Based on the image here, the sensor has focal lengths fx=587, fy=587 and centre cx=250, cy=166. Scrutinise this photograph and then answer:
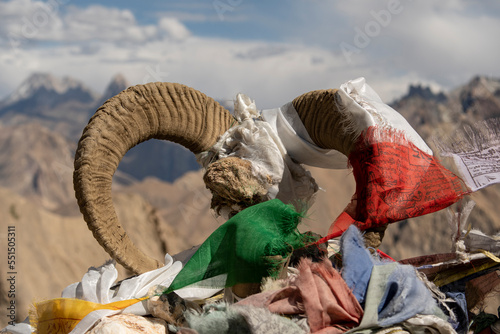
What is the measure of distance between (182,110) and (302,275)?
99 cm

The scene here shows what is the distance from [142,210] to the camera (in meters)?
13.8

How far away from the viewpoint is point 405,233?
20.3 metres

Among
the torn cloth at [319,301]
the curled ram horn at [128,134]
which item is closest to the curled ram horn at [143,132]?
the curled ram horn at [128,134]

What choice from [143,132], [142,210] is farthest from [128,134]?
[142,210]

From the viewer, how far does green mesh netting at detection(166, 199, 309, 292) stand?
1856 millimetres

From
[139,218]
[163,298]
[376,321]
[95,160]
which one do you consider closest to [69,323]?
[163,298]

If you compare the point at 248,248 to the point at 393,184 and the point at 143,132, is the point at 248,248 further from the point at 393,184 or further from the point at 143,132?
the point at 143,132

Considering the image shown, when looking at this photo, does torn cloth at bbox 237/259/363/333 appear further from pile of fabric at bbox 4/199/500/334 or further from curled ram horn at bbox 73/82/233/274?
curled ram horn at bbox 73/82/233/274

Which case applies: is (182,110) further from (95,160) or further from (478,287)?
(478,287)

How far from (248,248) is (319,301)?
0.28 meters

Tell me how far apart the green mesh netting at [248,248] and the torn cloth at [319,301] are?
0.33 ft

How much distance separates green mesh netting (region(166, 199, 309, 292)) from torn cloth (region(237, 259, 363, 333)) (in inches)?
3.9

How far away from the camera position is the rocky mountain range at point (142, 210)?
39.5ft

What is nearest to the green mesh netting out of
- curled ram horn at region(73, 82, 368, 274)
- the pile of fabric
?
the pile of fabric
